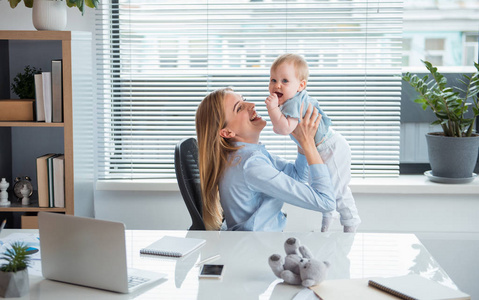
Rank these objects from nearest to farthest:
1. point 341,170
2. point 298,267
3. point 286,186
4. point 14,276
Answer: point 14,276, point 298,267, point 286,186, point 341,170

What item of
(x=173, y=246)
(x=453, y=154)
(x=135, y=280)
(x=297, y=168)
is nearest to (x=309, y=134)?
(x=297, y=168)

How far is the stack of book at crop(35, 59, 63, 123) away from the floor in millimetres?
2085

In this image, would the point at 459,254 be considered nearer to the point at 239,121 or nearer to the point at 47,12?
the point at 239,121

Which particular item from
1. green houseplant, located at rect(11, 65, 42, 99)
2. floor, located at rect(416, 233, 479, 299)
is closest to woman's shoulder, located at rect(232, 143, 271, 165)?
green houseplant, located at rect(11, 65, 42, 99)

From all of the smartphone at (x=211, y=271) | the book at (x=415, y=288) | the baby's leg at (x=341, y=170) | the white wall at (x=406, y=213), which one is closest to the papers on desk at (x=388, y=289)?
the book at (x=415, y=288)

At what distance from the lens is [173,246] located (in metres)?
1.85

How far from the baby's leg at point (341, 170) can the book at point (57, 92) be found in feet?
4.25

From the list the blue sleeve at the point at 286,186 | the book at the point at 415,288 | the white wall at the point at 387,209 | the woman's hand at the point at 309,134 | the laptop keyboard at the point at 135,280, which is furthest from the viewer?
the white wall at the point at 387,209

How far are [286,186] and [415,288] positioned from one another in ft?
2.52

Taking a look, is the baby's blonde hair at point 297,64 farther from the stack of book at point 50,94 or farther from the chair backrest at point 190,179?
the stack of book at point 50,94

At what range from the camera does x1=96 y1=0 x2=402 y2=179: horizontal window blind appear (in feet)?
10.9

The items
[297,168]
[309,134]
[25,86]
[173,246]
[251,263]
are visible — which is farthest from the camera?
[25,86]

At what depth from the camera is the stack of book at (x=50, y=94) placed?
112 inches

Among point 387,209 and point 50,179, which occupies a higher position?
point 50,179
